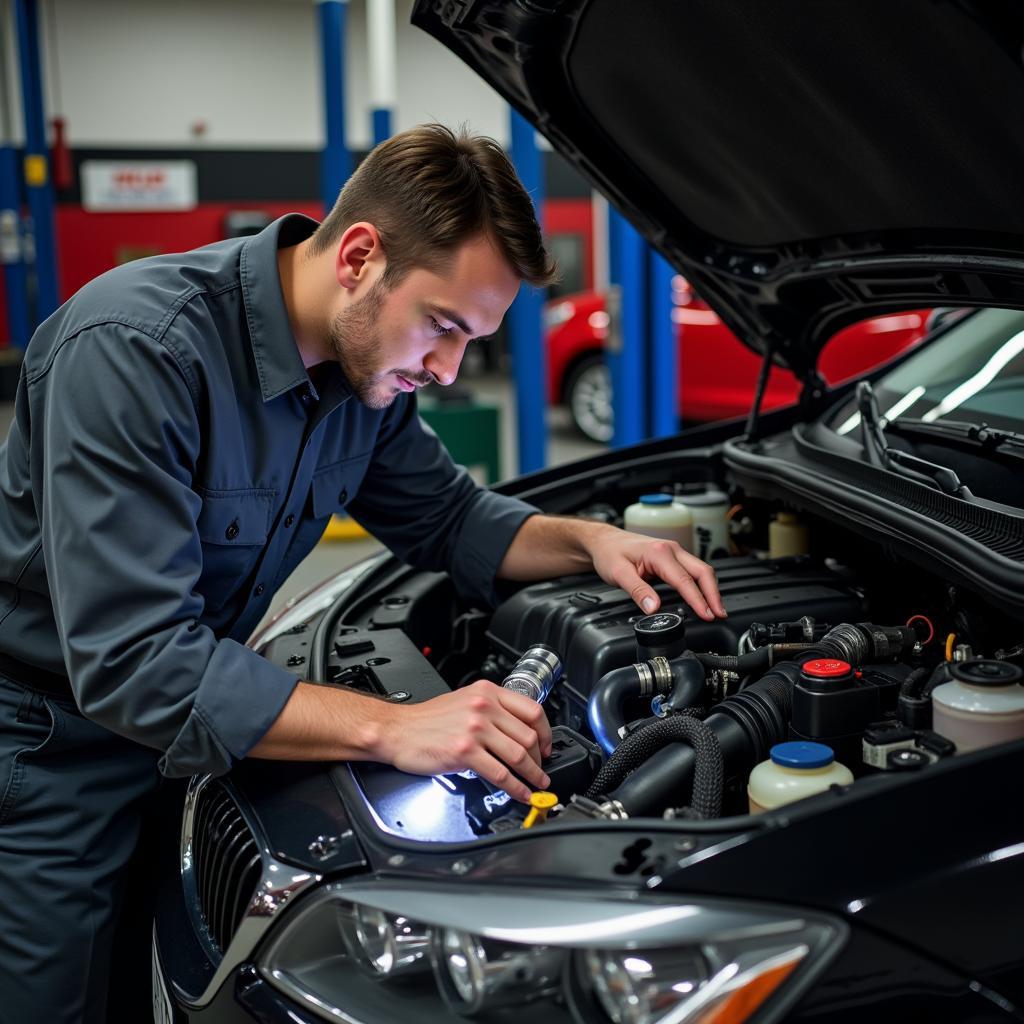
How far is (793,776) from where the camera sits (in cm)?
108

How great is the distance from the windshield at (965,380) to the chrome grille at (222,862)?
120cm

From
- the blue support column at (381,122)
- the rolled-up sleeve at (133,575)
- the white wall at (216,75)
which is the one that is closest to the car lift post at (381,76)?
the blue support column at (381,122)

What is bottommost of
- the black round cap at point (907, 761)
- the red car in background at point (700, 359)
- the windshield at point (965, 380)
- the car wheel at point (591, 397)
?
the car wheel at point (591, 397)

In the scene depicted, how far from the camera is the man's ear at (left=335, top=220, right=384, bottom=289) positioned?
1.42m

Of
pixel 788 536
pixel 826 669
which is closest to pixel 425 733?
pixel 826 669

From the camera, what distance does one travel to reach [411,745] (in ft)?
3.95

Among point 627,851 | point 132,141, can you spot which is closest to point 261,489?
point 627,851

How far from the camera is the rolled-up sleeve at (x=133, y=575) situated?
3.97ft

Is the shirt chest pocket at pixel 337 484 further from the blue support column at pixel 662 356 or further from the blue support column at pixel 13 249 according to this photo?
the blue support column at pixel 13 249

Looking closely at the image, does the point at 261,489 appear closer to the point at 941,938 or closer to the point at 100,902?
the point at 100,902

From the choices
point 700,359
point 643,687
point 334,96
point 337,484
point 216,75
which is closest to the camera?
point 643,687

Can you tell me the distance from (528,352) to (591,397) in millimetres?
2400

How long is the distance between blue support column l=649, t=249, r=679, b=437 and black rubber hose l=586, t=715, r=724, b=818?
3741 millimetres

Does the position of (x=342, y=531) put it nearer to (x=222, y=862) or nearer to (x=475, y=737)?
(x=222, y=862)
